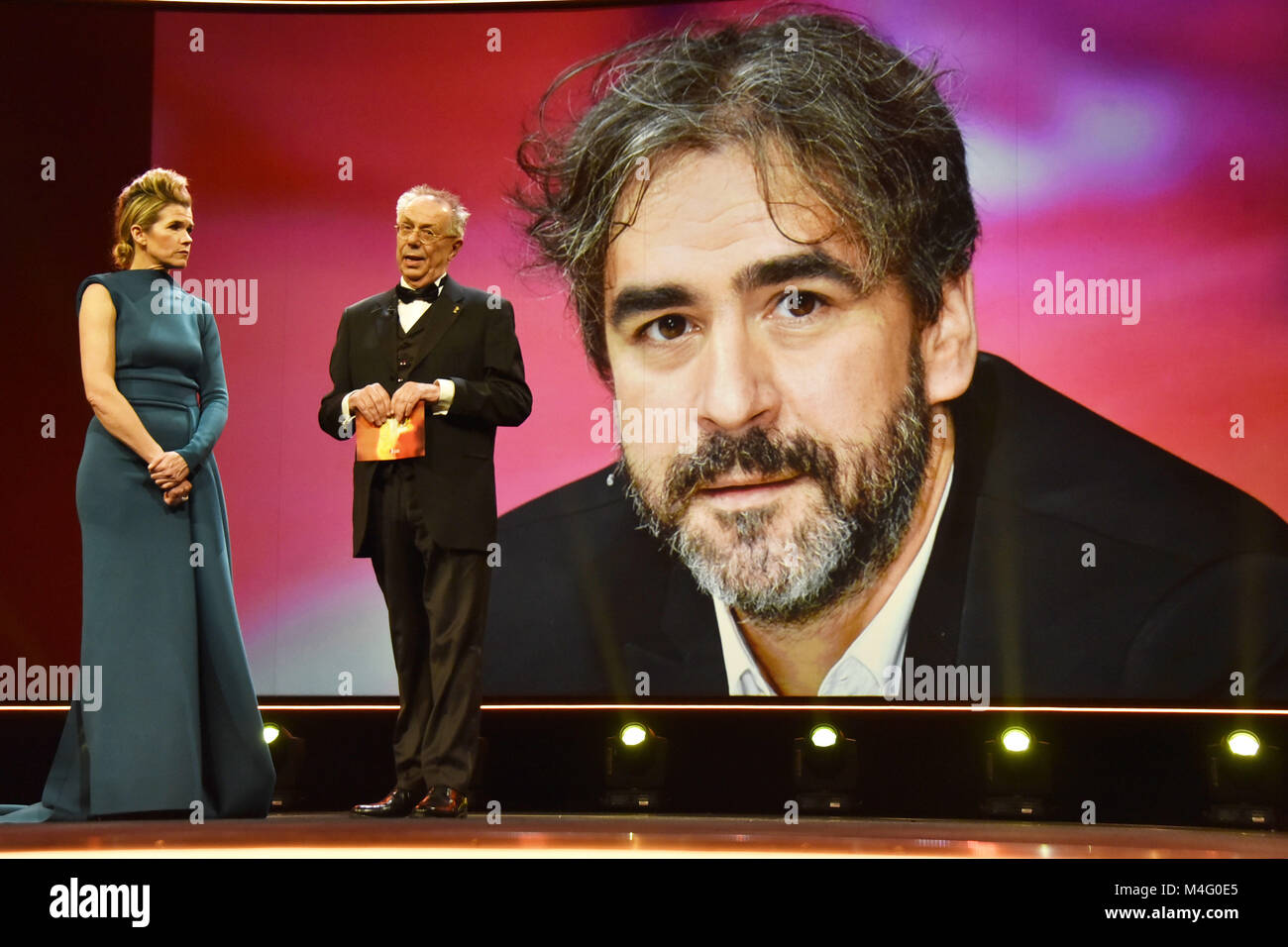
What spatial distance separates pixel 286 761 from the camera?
4.74m

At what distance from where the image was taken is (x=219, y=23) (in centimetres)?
500

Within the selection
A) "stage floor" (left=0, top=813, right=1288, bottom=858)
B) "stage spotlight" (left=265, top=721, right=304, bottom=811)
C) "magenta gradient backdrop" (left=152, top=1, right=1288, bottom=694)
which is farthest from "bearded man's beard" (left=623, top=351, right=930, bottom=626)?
"stage spotlight" (left=265, top=721, right=304, bottom=811)

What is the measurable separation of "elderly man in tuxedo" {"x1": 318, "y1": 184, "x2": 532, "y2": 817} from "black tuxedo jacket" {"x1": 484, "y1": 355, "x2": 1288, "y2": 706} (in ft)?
3.33

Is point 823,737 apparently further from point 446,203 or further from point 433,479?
point 446,203

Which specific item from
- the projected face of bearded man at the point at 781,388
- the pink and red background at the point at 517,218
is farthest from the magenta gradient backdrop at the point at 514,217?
the projected face of bearded man at the point at 781,388

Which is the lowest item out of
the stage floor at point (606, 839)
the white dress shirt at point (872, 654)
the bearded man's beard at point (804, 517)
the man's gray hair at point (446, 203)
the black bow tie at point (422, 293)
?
the stage floor at point (606, 839)

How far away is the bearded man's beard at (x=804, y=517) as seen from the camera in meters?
A: 4.58

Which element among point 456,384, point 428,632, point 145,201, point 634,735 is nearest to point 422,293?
point 456,384

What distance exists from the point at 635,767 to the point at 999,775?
117 centimetres

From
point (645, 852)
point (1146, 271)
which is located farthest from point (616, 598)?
point (1146, 271)

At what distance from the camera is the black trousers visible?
3.73 metres

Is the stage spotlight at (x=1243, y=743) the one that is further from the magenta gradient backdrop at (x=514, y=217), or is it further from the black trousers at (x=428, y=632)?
the black trousers at (x=428, y=632)

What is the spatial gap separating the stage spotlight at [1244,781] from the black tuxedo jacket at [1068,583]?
0.16 meters

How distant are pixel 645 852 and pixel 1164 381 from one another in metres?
2.38
